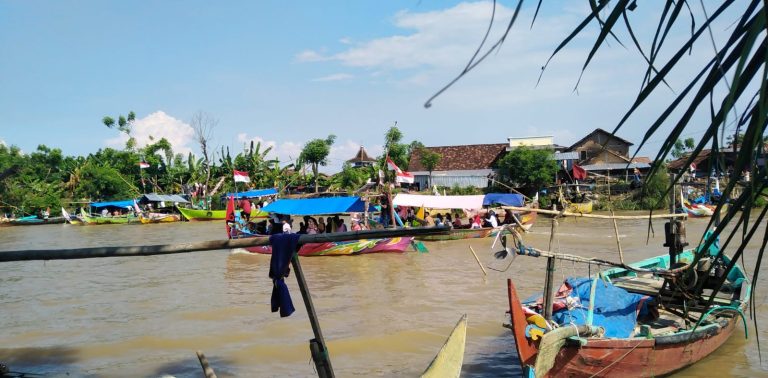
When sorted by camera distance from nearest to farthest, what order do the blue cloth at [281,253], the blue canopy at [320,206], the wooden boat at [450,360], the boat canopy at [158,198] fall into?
the blue cloth at [281,253], the wooden boat at [450,360], the blue canopy at [320,206], the boat canopy at [158,198]

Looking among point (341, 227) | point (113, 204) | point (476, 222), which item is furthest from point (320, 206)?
point (113, 204)

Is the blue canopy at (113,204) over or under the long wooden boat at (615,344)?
under

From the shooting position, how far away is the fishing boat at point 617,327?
15.9 feet

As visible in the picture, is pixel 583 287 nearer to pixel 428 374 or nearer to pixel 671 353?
pixel 671 353

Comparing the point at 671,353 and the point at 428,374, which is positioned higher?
the point at 428,374

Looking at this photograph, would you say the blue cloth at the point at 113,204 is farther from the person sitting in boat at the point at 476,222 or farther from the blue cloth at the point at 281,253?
the blue cloth at the point at 281,253

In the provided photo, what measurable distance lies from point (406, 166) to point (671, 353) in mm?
36678

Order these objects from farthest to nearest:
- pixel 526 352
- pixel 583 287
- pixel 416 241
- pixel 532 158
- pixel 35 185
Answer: pixel 35 185 → pixel 532 158 → pixel 416 241 → pixel 583 287 → pixel 526 352

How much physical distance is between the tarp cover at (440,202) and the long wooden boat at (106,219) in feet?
61.8

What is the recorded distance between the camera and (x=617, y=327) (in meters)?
5.46

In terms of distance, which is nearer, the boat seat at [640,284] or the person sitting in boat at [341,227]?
the boat seat at [640,284]

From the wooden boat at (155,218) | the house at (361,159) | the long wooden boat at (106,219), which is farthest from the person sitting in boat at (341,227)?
the house at (361,159)

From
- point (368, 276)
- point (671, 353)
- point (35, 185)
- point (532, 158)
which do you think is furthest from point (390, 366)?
point (35, 185)

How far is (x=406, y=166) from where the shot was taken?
4200 centimetres
